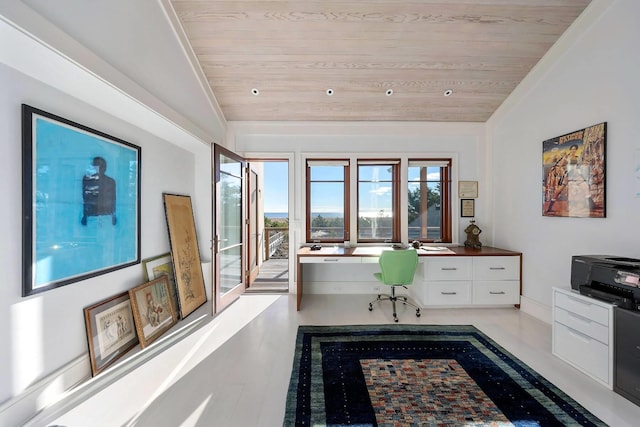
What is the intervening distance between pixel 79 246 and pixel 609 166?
4.56m

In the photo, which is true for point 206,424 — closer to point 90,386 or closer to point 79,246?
point 90,386

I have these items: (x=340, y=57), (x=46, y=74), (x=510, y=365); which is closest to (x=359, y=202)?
(x=340, y=57)

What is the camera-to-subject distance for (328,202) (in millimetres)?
4441

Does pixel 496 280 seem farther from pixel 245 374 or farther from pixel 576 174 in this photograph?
pixel 245 374

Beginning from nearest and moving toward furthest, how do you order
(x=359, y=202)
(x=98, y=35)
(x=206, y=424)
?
(x=206, y=424), (x=98, y=35), (x=359, y=202)

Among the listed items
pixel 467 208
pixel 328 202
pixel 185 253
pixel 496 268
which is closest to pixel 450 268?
pixel 496 268

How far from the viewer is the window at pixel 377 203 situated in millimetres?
4391

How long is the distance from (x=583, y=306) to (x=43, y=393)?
403cm

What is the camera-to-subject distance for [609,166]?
2467 millimetres

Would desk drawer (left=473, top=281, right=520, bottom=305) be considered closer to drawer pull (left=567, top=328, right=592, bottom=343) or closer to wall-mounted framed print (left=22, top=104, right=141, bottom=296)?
drawer pull (left=567, top=328, right=592, bottom=343)

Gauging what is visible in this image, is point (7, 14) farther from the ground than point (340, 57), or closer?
closer

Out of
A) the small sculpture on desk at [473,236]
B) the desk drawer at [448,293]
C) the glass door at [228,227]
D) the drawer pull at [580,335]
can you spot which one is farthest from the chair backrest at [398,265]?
the glass door at [228,227]

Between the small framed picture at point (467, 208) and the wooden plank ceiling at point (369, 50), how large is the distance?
135cm

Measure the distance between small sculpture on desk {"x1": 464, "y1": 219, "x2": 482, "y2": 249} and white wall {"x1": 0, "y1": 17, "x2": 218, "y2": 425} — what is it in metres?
4.19
